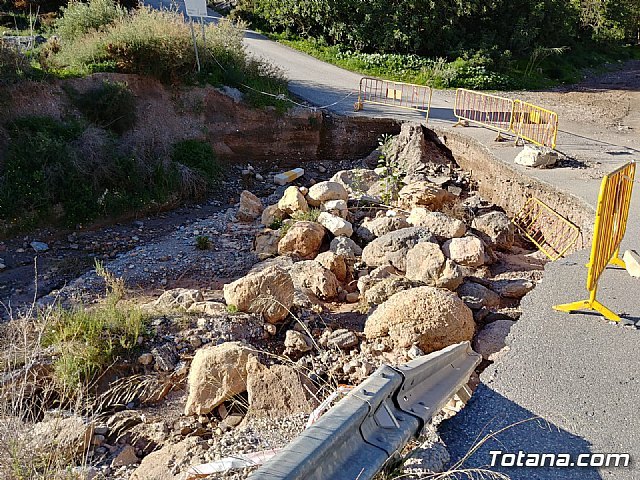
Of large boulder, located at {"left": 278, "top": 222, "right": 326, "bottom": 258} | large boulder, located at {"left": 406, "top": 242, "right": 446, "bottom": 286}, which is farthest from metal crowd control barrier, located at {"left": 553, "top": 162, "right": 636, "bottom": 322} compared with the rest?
large boulder, located at {"left": 278, "top": 222, "right": 326, "bottom": 258}

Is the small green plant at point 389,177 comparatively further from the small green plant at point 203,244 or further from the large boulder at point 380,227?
the small green plant at point 203,244

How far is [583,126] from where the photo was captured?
14.6 metres

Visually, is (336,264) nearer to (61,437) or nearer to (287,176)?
(61,437)

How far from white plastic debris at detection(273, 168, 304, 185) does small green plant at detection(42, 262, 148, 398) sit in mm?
7647

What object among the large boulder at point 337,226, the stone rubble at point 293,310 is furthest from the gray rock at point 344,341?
the large boulder at point 337,226

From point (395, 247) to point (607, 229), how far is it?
326 centimetres

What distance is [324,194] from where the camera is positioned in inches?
440

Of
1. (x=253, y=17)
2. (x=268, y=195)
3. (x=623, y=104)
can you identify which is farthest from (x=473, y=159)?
(x=253, y=17)

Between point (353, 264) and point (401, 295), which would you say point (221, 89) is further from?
point (401, 295)

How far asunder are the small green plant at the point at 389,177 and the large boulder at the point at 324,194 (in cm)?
93

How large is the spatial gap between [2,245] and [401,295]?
25.4 feet

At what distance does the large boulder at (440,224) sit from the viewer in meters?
9.11

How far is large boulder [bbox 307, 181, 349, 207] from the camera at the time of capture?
11172 mm

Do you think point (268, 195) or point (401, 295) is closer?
point (401, 295)
